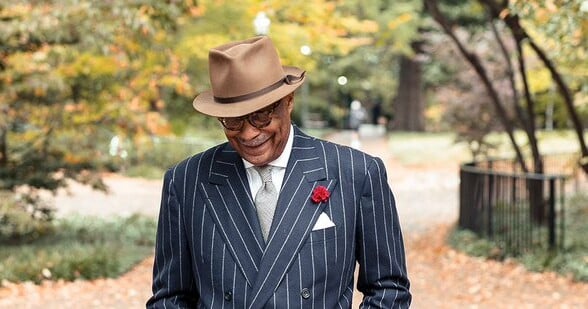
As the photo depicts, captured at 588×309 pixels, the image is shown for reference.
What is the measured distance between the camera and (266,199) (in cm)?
296

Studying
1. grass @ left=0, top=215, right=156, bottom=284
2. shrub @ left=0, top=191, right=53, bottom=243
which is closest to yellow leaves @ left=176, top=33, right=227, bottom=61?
grass @ left=0, top=215, right=156, bottom=284

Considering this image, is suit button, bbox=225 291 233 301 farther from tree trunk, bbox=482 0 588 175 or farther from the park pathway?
tree trunk, bbox=482 0 588 175

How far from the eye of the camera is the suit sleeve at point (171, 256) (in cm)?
298

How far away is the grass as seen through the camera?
10887 millimetres

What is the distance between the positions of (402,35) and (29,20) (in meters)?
26.6

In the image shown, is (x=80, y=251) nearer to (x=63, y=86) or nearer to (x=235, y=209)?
(x=63, y=86)

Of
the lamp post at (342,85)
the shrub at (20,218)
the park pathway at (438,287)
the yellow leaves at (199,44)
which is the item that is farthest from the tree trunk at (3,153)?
the lamp post at (342,85)

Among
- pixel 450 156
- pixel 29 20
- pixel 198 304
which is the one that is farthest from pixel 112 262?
pixel 450 156

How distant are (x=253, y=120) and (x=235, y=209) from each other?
0.87 feet

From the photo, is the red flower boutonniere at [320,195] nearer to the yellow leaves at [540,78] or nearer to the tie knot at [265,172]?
the tie knot at [265,172]

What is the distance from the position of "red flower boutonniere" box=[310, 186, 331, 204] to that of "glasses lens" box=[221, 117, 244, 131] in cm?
28

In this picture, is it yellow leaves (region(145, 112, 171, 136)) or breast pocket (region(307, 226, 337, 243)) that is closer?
breast pocket (region(307, 226, 337, 243))

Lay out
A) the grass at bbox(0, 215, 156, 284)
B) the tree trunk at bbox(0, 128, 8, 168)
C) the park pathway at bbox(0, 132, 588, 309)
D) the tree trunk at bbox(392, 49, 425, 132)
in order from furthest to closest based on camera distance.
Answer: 1. the tree trunk at bbox(392, 49, 425, 132)
2. the tree trunk at bbox(0, 128, 8, 168)
3. the grass at bbox(0, 215, 156, 284)
4. the park pathway at bbox(0, 132, 588, 309)

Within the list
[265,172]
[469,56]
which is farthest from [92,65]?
[265,172]
